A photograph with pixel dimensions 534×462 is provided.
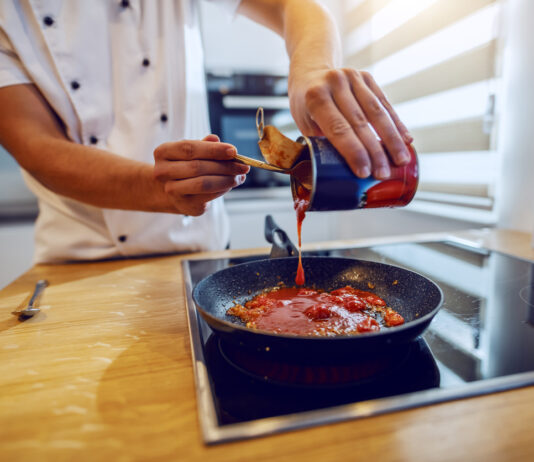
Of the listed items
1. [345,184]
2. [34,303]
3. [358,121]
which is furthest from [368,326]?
[34,303]

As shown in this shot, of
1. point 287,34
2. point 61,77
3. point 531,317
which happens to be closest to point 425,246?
point 531,317

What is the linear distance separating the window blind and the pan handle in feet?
3.35

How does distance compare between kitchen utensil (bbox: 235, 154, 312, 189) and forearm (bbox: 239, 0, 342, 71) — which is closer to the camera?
kitchen utensil (bbox: 235, 154, 312, 189)

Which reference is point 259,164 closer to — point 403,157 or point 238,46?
point 403,157

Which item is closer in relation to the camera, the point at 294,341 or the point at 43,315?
the point at 294,341

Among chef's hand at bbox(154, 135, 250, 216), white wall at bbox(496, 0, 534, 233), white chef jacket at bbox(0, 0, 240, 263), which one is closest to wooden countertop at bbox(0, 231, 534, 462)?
chef's hand at bbox(154, 135, 250, 216)

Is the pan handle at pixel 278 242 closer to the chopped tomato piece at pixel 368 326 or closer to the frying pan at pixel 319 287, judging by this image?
the frying pan at pixel 319 287

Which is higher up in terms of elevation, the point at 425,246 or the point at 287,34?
the point at 287,34

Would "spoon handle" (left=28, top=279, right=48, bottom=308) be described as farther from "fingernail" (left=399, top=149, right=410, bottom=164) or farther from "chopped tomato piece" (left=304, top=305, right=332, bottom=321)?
"fingernail" (left=399, top=149, right=410, bottom=164)

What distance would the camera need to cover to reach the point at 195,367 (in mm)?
468

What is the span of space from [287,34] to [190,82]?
36 cm

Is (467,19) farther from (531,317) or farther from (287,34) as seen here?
(531,317)

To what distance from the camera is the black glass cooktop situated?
39 cm

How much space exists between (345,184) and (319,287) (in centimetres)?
35
